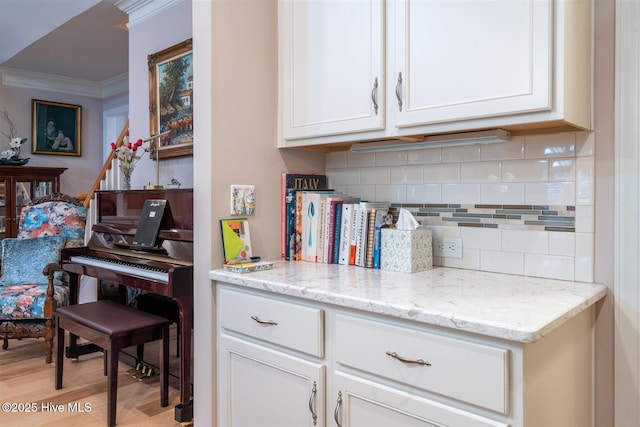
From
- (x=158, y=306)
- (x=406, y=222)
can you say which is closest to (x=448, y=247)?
(x=406, y=222)

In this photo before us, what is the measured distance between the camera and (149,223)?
254 cm

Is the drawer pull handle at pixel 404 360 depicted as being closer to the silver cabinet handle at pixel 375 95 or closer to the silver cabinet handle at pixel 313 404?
the silver cabinet handle at pixel 313 404

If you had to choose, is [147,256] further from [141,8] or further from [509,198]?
[141,8]

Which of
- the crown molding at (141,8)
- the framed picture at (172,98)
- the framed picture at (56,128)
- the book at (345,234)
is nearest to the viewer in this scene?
the book at (345,234)

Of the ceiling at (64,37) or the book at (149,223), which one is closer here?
the book at (149,223)

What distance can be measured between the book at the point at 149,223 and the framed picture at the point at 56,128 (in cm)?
426

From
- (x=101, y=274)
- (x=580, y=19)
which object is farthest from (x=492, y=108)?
(x=101, y=274)

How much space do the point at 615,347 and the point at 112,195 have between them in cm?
279

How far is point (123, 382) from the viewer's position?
2838 millimetres

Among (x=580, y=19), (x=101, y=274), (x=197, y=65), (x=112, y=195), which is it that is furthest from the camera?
(x=112, y=195)

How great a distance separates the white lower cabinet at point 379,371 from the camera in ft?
3.75

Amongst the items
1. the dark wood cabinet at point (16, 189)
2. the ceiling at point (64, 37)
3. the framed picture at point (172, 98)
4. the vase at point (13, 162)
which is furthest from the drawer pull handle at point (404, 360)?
the vase at point (13, 162)

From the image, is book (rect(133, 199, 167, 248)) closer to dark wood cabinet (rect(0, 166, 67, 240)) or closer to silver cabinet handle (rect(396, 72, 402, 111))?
silver cabinet handle (rect(396, 72, 402, 111))

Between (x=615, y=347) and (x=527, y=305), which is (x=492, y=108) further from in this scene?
(x=615, y=347)
